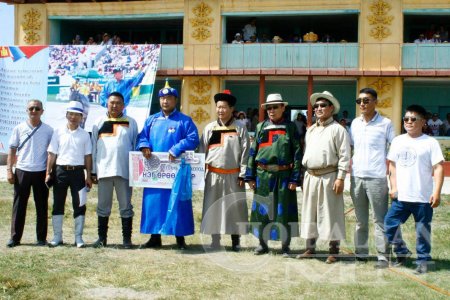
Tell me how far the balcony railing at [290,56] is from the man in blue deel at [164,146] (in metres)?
14.2

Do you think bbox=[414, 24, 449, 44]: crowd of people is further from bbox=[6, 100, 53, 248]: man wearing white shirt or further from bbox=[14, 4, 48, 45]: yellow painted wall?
bbox=[6, 100, 53, 248]: man wearing white shirt

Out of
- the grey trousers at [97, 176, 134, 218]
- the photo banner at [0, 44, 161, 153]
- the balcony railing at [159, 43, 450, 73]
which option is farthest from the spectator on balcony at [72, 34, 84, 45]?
the grey trousers at [97, 176, 134, 218]

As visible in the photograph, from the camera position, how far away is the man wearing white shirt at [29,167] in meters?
7.36

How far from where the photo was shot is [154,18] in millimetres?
23016

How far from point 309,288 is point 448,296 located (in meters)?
1.21

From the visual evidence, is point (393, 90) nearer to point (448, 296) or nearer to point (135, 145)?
point (135, 145)

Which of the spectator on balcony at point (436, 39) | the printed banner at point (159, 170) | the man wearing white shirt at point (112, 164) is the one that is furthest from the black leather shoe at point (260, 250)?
the spectator on balcony at point (436, 39)

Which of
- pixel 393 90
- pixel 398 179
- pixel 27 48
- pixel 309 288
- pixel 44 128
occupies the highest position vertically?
pixel 27 48

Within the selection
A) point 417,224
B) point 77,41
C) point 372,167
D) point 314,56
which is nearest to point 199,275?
point 372,167

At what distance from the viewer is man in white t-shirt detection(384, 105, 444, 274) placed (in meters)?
6.11

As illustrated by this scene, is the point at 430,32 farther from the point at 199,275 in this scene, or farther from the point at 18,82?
the point at 199,275

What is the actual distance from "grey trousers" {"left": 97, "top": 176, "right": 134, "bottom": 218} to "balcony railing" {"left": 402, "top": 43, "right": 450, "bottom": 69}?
600 inches

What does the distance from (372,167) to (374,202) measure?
15.0 inches

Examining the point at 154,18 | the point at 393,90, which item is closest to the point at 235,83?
the point at 154,18
